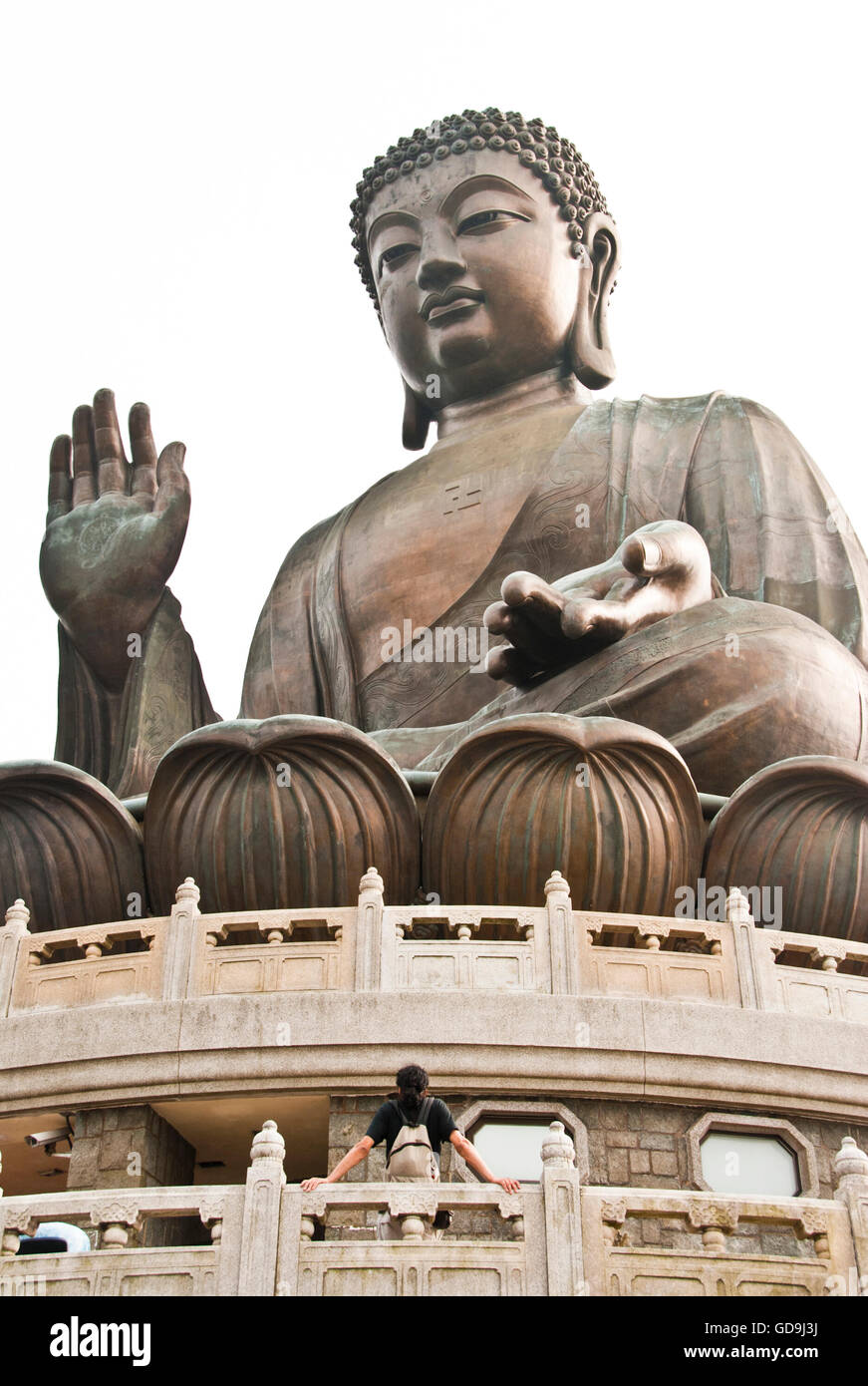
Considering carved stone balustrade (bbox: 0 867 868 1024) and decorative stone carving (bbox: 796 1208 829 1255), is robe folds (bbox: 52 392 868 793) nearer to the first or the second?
carved stone balustrade (bbox: 0 867 868 1024)

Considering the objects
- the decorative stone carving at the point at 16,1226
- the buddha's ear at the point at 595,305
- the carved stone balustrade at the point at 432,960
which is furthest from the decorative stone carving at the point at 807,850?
the buddha's ear at the point at 595,305

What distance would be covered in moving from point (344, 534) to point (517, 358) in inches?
65.4

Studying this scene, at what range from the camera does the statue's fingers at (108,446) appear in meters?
10.7

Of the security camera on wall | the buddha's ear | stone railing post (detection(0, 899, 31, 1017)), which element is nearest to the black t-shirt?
the security camera on wall

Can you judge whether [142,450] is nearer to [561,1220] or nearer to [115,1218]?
[115,1218]

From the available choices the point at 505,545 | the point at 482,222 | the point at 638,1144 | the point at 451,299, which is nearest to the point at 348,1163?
the point at 638,1144

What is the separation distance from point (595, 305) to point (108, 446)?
3.64 meters

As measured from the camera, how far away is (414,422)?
12547 millimetres

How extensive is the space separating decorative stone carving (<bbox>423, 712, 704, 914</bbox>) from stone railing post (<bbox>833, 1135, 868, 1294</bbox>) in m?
2.44

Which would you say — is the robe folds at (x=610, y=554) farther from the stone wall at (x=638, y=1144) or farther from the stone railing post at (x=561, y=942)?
the stone wall at (x=638, y=1144)

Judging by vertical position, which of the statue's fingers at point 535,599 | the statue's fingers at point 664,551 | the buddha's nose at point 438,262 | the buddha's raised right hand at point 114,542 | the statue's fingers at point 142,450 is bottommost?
the statue's fingers at point 535,599

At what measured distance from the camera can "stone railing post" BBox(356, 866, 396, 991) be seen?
633 cm

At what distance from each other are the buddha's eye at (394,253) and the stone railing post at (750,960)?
21.1ft
